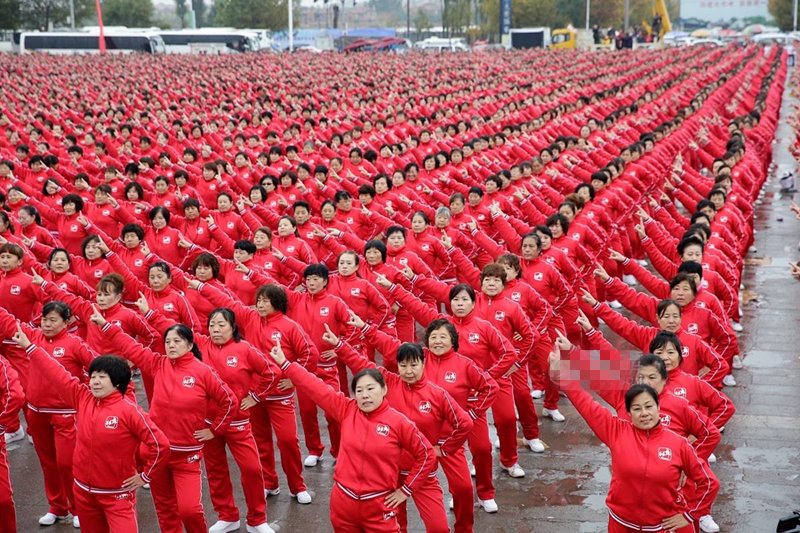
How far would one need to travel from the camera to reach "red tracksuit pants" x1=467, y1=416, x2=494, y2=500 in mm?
6348

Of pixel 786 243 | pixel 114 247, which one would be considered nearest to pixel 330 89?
pixel 786 243

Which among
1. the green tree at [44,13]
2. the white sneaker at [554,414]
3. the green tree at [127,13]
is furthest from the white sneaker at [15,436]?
the green tree at [127,13]

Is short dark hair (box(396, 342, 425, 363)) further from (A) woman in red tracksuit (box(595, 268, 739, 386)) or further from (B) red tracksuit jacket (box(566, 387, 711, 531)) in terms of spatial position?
(A) woman in red tracksuit (box(595, 268, 739, 386))

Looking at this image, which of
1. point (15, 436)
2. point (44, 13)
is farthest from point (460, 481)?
point (44, 13)

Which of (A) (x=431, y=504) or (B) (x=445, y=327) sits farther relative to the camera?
(B) (x=445, y=327)

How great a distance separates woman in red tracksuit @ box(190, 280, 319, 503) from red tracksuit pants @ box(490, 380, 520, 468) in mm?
1297

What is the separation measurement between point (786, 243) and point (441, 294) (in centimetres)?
832

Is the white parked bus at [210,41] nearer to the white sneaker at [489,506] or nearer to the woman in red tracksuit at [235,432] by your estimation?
the woman in red tracksuit at [235,432]

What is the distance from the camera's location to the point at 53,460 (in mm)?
6520

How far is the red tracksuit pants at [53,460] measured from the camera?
635cm

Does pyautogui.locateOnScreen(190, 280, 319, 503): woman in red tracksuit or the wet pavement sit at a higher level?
pyautogui.locateOnScreen(190, 280, 319, 503): woman in red tracksuit

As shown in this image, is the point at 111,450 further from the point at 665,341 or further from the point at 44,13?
the point at 44,13

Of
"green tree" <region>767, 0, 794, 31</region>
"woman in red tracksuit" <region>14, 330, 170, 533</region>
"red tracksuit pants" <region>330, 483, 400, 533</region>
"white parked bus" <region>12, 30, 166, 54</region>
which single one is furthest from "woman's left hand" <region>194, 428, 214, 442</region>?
"green tree" <region>767, 0, 794, 31</region>

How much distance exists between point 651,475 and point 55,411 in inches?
146
